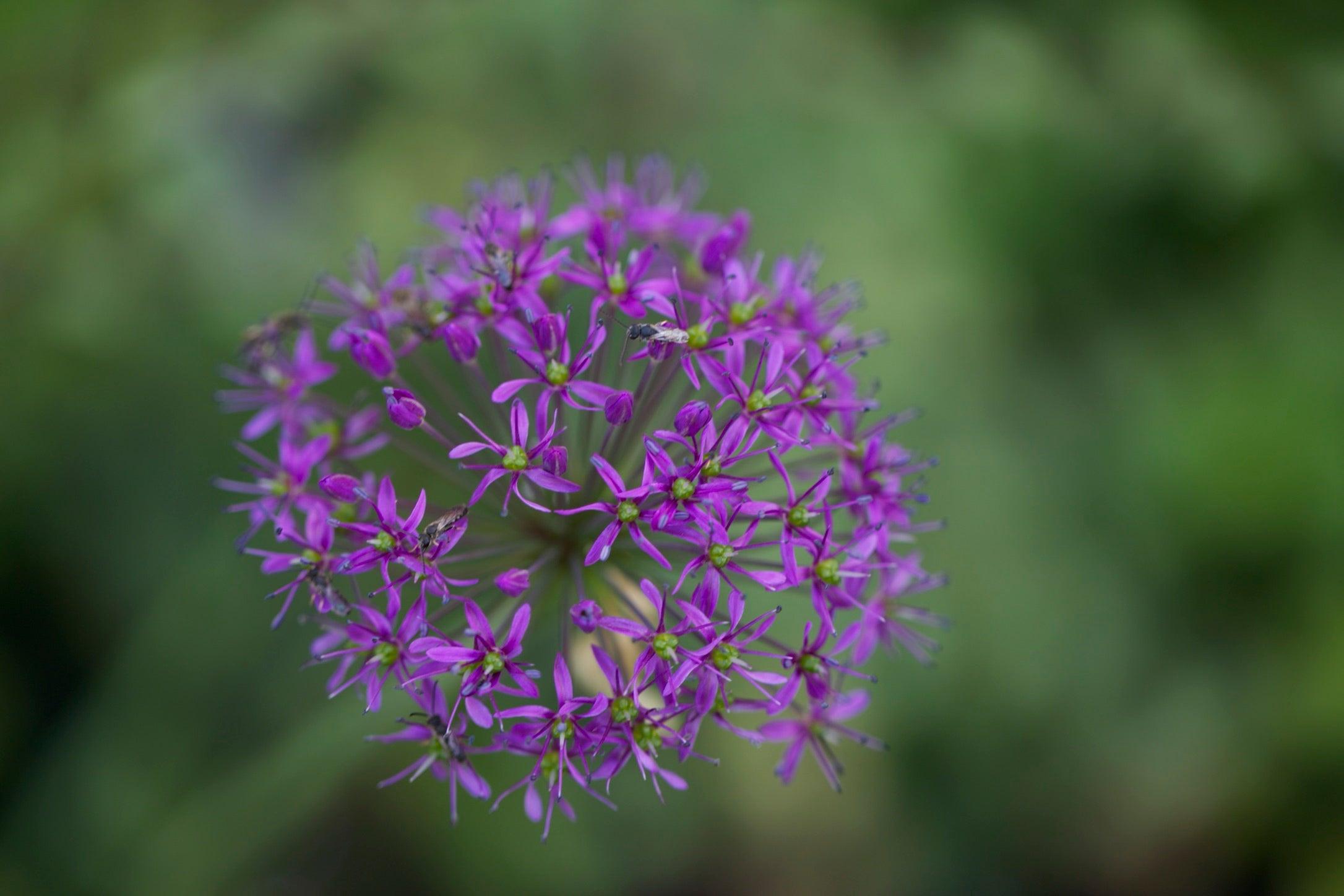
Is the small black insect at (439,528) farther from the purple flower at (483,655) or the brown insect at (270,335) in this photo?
the brown insect at (270,335)

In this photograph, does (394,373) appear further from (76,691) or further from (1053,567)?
(1053,567)

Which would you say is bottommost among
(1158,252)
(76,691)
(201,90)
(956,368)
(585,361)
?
(76,691)

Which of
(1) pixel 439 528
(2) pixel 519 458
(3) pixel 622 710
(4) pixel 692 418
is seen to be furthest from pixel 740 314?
(3) pixel 622 710

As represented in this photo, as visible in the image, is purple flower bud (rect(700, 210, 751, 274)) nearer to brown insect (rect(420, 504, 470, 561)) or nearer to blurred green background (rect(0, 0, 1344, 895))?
brown insect (rect(420, 504, 470, 561))

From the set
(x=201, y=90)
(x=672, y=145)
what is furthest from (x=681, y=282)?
(x=201, y=90)

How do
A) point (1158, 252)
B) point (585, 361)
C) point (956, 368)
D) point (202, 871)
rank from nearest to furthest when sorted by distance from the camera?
point (585, 361) < point (202, 871) < point (956, 368) < point (1158, 252)

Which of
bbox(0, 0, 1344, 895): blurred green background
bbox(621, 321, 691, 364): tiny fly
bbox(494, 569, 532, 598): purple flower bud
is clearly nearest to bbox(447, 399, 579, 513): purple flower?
bbox(494, 569, 532, 598): purple flower bud

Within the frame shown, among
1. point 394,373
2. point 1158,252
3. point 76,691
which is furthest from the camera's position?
point 1158,252
